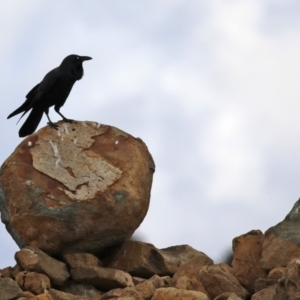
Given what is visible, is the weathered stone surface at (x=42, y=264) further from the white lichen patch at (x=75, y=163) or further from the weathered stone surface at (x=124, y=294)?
the weathered stone surface at (x=124, y=294)

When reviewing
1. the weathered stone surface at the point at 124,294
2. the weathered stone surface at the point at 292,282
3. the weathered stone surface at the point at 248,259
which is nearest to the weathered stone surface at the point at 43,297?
the weathered stone surface at the point at 124,294

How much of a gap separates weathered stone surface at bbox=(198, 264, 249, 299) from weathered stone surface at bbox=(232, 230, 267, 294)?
10.7 inches

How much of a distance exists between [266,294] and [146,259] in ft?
7.71

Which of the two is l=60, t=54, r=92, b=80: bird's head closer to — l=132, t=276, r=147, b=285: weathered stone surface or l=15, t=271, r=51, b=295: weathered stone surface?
l=132, t=276, r=147, b=285: weathered stone surface

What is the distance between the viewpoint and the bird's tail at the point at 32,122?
1208 cm

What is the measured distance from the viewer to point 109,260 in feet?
35.9

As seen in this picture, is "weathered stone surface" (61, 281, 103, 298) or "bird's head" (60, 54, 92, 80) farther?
"bird's head" (60, 54, 92, 80)

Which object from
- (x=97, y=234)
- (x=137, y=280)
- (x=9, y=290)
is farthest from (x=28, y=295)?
(x=97, y=234)

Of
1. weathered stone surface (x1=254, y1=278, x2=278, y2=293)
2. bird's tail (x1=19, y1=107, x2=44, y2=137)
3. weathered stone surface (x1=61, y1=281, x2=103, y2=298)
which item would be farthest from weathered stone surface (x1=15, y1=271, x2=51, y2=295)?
bird's tail (x1=19, y1=107, x2=44, y2=137)

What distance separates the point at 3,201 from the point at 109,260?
4.72 ft

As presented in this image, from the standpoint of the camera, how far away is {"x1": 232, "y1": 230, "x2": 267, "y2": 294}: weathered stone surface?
959cm

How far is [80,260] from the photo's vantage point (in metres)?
10.4

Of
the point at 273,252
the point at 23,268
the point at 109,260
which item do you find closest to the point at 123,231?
the point at 109,260

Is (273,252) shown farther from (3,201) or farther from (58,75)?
(58,75)
